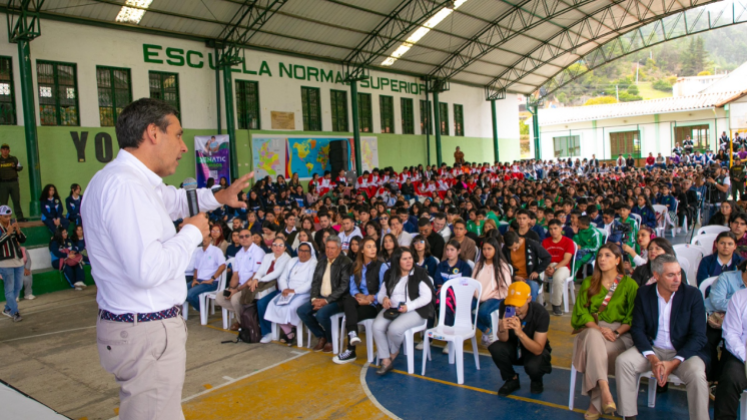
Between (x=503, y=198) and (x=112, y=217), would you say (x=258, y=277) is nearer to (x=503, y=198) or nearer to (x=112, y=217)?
(x=112, y=217)

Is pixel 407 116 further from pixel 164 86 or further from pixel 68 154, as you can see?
pixel 68 154

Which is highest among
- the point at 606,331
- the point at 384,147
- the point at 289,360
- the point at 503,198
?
the point at 384,147

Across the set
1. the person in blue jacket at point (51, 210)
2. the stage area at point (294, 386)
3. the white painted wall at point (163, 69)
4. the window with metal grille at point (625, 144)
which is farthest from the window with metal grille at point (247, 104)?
the window with metal grille at point (625, 144)

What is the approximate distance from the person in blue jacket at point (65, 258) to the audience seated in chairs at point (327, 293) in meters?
6.09

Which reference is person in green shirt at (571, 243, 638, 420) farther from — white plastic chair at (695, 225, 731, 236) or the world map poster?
the world map poster

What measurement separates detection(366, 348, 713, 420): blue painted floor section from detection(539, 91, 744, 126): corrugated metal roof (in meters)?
28.6

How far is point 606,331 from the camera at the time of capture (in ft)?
11.9

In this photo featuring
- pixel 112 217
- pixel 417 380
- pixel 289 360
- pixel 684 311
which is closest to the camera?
pixel 112 217

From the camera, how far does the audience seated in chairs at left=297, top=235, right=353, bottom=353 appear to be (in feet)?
17.0

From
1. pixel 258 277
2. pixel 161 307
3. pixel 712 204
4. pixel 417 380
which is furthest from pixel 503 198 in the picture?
pixel 161 307

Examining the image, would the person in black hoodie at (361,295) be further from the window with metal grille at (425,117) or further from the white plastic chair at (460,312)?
the window with metal grille at (425,117)

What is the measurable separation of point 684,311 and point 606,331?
505 millimetres

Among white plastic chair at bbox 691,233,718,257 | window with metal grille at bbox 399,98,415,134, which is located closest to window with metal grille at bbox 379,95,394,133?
window with metal grille at bbox 399,98,415,134

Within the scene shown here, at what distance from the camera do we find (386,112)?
19.7 m
